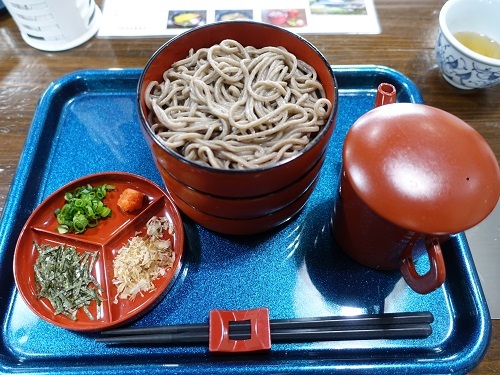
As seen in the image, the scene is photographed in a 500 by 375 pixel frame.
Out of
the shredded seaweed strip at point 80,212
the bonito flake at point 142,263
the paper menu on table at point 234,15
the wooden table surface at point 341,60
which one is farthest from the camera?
the paper menu on table at point 234,15

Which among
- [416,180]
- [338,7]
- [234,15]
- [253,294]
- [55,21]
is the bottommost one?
[253,294]

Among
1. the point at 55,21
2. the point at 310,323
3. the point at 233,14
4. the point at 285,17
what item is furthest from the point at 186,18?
the point at 310,323

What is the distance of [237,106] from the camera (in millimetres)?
1166

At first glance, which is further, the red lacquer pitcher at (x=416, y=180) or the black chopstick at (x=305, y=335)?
the black chopstick at (x=305, y=335)

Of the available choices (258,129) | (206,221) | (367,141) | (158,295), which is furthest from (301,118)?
(158,295)

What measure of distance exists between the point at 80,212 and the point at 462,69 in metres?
1.44

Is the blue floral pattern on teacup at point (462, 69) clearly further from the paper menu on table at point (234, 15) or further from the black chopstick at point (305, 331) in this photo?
the black chopstick at point (305, 331)

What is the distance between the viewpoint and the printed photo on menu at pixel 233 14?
77.9 inches

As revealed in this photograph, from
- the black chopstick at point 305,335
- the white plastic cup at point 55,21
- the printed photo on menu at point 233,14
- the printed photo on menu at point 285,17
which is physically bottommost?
the black chopstick at point 305,335

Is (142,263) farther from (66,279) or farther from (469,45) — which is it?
(469,45)

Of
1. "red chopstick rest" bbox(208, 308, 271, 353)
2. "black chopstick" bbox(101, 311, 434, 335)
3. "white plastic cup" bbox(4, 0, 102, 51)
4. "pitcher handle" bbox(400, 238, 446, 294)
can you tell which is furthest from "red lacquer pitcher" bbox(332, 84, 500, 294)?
"white plastic cup" bbox(4, 0, 102, 51)

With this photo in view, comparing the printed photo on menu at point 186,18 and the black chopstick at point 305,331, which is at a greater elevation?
the printed photo on menu at point 186,18

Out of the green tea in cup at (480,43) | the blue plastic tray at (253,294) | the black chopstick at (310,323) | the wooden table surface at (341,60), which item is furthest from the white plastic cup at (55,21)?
the green tea in cup at (480,43)

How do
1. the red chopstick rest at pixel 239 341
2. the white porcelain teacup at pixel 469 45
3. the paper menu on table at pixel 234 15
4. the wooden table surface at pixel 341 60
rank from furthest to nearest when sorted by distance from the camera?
1. the paper menu on table at pixel 234 15
2. the wooden table surface at pixel 341 60
3. the white porcelain teacup at pixel 469 45
4. the red chopstick rest at pixel 239 341
